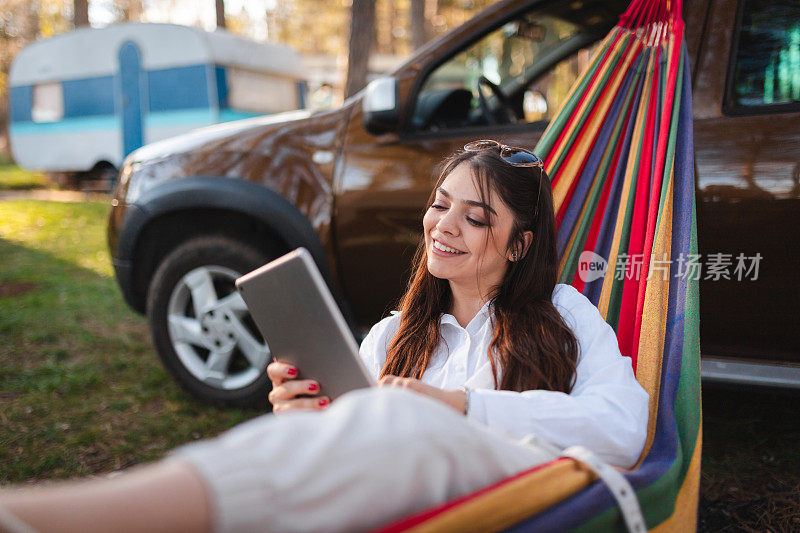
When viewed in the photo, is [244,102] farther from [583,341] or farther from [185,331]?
[583,341]

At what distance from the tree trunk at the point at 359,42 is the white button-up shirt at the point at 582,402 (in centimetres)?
593

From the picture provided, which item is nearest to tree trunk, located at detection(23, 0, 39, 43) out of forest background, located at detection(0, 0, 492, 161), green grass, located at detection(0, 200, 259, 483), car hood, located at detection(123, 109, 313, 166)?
forest background, located at detection(0, 0, 492, 161)

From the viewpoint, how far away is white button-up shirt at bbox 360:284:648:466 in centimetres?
130

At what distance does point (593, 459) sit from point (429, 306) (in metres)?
0.71

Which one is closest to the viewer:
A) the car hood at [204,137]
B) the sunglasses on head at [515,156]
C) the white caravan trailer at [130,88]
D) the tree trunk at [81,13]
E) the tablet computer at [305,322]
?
the tablet computer at [305,322]

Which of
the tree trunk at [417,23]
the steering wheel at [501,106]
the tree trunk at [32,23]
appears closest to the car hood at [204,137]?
the steering wheel at [501,106]

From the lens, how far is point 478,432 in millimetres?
1059

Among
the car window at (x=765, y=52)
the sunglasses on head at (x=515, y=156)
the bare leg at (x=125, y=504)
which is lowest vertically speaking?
the bare leg at (x=125, y=504)

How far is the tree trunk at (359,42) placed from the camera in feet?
23.3

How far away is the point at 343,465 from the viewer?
2.92 ft

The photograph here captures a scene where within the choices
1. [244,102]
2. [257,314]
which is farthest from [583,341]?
[244,102]

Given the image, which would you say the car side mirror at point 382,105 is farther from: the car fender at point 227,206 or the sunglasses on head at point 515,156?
the sunglasses on head at point 515,156

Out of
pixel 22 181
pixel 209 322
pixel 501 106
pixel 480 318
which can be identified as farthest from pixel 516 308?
pixel 22 181

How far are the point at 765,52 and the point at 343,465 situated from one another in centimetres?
209
